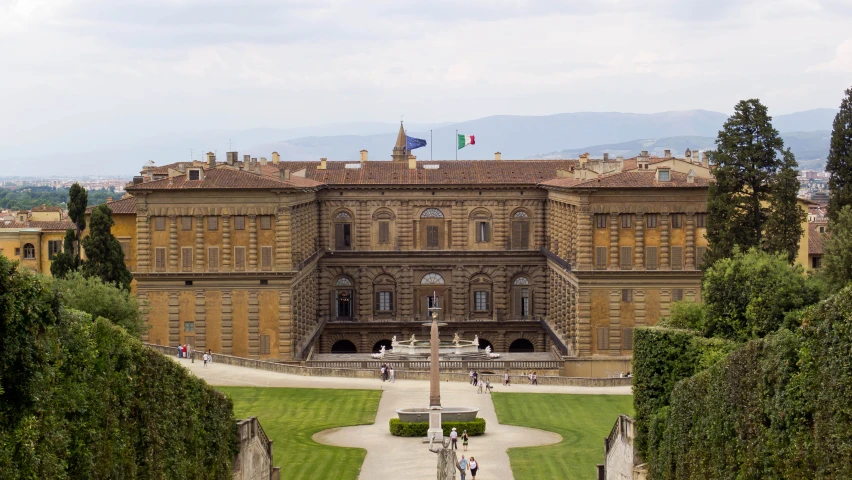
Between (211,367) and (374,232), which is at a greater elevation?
(374,232)

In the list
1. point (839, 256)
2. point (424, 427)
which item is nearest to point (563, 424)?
point (424, 427)

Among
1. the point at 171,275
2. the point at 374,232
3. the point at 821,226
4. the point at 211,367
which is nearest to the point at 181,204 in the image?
the point at 171,275

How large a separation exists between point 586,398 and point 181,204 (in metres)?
25.8

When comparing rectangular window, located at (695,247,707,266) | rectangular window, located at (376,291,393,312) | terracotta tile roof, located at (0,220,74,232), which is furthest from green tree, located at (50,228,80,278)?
rectangular window, located at (695,247,707,266)

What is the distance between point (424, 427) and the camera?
6012 centimetres

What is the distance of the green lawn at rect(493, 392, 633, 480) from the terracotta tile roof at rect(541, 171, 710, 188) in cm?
1468

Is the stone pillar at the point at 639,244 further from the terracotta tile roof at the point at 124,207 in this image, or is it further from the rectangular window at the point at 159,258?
the terracotta tile roof at the point at 124,207

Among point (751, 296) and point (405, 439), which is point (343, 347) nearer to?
point (405, 439)

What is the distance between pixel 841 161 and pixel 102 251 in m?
39.3

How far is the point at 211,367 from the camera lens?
250 ft

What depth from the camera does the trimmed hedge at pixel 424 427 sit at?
2355 inches

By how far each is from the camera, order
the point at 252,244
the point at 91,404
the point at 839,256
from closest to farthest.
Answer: the point at 91,404, the point at 839,256, the point at 252,244

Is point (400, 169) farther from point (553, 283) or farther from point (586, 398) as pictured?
point (586, 398)

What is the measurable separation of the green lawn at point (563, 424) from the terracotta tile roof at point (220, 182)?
18.4 metres
